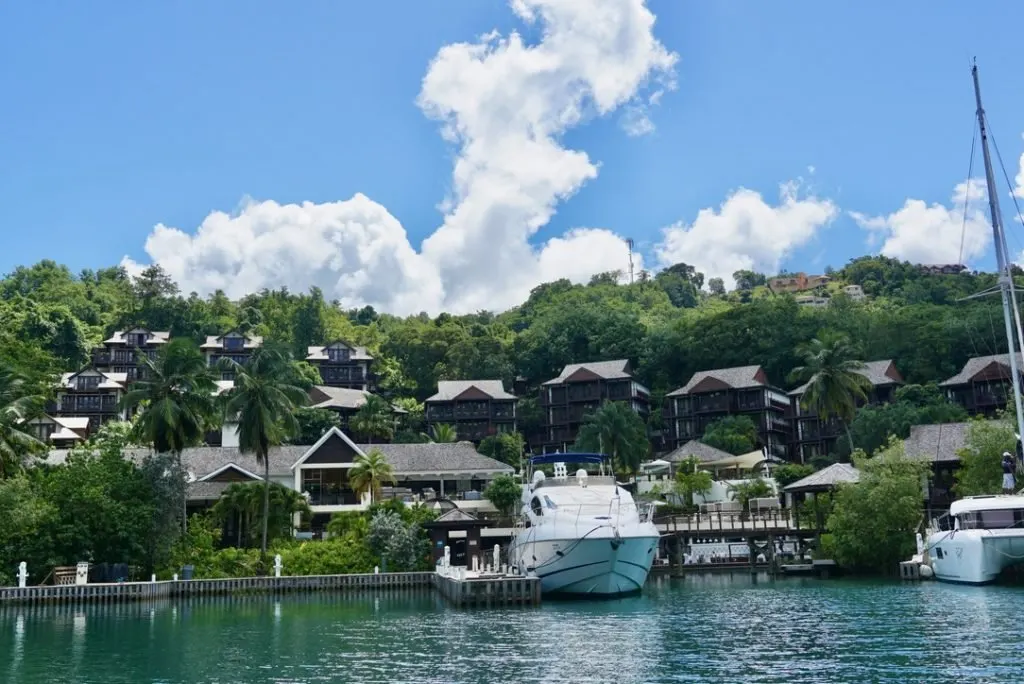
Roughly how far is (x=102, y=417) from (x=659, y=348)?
200 feet

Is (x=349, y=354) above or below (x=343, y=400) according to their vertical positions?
above

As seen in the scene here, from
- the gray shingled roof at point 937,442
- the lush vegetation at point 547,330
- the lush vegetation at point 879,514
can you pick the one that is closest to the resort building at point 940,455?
the gray shingled roof at point 937,442

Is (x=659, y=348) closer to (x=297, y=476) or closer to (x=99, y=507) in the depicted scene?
(x=297, y=476)

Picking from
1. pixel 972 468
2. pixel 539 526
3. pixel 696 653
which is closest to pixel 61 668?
pixel 696 653

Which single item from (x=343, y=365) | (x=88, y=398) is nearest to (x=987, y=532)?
(x=343, y=365)

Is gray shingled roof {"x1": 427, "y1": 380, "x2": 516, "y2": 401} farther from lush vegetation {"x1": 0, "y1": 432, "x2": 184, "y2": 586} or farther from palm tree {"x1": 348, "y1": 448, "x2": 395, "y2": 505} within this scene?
lush vegetation {"x1": 0, "y1": 432, "x2": 184, "y2": 586}

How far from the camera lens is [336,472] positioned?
63.8 metres

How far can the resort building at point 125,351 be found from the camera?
115 m

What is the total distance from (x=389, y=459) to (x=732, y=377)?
134 ft

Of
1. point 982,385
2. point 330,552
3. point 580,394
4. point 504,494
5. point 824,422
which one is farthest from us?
point 580,394

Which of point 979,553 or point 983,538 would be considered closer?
point 983,538

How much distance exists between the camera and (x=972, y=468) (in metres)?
51.0

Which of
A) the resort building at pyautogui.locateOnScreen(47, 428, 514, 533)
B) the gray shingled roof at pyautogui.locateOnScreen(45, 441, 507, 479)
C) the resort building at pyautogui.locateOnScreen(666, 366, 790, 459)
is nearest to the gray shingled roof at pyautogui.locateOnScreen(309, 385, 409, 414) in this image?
the resort building at pyautogui.locateOnScreen(47, 428, 514, 533)

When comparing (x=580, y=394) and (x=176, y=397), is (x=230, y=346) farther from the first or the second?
(x=176, y=397)
